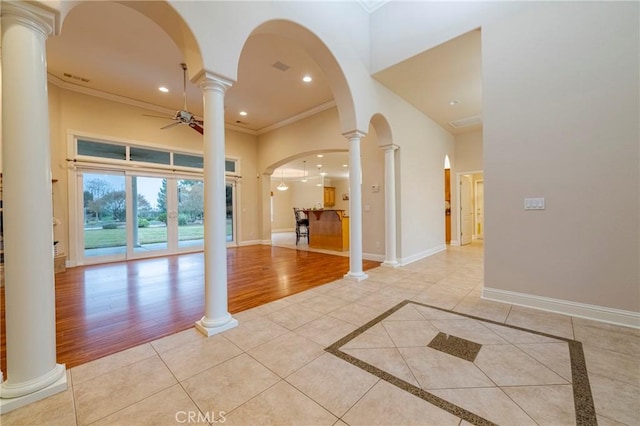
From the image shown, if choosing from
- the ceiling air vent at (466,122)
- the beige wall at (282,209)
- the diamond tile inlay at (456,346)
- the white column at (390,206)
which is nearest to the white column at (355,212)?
the white column at (390,206)

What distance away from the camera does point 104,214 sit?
231 inches

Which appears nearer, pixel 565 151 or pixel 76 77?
pixel 565 151

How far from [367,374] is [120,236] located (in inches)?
260

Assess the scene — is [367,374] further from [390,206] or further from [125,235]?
[125,235]

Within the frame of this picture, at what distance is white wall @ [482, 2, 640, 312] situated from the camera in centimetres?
253

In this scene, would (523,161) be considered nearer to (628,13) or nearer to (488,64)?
(488,64)

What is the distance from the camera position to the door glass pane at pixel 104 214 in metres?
5.67

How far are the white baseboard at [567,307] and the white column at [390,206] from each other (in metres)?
1.95

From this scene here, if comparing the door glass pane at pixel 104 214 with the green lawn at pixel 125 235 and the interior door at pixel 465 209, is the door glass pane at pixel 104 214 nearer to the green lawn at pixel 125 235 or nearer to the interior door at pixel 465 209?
the green lawn at pixel 125 235

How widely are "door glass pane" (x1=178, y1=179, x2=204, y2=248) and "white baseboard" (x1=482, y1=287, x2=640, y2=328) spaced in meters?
7.01

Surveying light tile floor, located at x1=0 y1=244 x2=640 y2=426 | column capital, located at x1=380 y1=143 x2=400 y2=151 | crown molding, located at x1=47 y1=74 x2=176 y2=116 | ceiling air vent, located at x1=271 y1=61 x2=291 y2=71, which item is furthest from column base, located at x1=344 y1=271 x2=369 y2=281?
crown molding, located at x1=47 y1=74 x2=176 y2=116

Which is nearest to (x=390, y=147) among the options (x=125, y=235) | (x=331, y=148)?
(x=331, y=148)

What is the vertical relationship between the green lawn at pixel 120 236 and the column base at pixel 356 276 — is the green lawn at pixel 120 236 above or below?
above

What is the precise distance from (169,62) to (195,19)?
2808mm
